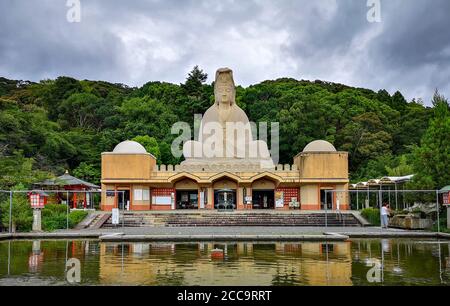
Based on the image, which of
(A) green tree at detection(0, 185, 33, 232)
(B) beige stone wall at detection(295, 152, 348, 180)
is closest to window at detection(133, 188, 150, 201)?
(B) beige stone wall at detection(295, 152, 348, 180)

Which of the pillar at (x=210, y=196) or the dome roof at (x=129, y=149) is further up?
the dome roof at (x=129, y=149)

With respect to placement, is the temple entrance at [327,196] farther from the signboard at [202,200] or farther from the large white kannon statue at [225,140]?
the signboard at [202,200]

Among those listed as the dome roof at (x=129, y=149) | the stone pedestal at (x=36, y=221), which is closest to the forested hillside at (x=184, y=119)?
the dome roof at (x=129, y=149)

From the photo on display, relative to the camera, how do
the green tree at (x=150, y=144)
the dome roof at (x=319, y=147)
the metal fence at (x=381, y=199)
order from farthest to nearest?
1. the green tree at (x=150, y=144)
2. the dome roof at (x=319, y=147)
3. the metal fence at (x=381, y=199)

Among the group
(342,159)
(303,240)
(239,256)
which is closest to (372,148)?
(342,159)

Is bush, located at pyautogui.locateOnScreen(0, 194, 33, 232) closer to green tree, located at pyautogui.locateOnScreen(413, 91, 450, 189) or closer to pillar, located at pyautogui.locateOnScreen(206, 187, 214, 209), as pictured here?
pillar, located at pyautogui.locateOnScreen(206, 187, 214, 209)

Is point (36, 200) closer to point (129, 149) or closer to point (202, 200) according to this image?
point (129, 149)

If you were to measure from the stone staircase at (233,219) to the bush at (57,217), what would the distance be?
160 centimetres

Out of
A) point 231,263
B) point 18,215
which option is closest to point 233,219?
point 18,215

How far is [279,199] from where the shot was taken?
38.0m

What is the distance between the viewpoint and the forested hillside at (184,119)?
45.9m

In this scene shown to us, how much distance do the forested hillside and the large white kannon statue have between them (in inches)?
373

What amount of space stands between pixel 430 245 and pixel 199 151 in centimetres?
2609

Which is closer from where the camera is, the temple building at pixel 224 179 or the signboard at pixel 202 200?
the temple building at pixel 224 179
